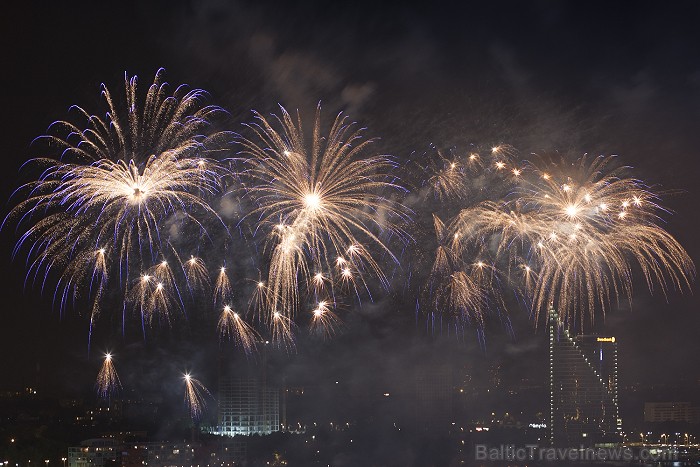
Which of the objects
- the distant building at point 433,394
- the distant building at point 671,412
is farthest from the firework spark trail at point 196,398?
the distant building at point 671,412

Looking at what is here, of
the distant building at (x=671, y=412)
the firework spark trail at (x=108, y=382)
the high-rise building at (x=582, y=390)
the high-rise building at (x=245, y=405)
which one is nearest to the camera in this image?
the firework spark trail at (x=108, y=382)

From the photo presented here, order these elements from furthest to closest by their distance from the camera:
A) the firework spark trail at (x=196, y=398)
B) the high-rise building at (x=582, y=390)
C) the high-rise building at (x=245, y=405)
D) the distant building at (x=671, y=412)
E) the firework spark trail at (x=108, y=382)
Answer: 1. the distant building at (x=671, y=412)
2. the high-rise building at (x=582, y=390)
3. the high-rise building at (x=245, y=405)
4. the firework spark trail at (x=196, y=398)
5. the firework spark trail at (x=108, y=382)

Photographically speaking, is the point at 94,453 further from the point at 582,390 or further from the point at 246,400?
the point at 582,390

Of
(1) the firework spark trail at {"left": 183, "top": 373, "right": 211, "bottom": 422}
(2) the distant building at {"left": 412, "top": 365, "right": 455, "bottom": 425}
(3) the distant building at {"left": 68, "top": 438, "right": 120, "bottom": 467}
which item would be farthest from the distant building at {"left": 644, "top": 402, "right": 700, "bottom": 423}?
(3) the distant building at {"left": 68, "top": 438, "right": 120, "bottom": 467}

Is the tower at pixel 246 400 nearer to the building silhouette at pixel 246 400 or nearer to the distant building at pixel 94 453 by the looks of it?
the building silhouette at pixel 246 400

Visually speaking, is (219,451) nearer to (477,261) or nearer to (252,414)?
(252,414)

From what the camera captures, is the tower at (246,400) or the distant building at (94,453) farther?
the tower at (246,400)

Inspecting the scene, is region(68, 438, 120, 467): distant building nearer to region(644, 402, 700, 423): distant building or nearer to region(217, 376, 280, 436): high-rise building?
region(217, 376, 280, 436): high-rise building

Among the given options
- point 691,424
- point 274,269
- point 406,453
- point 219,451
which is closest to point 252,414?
point 219,451
